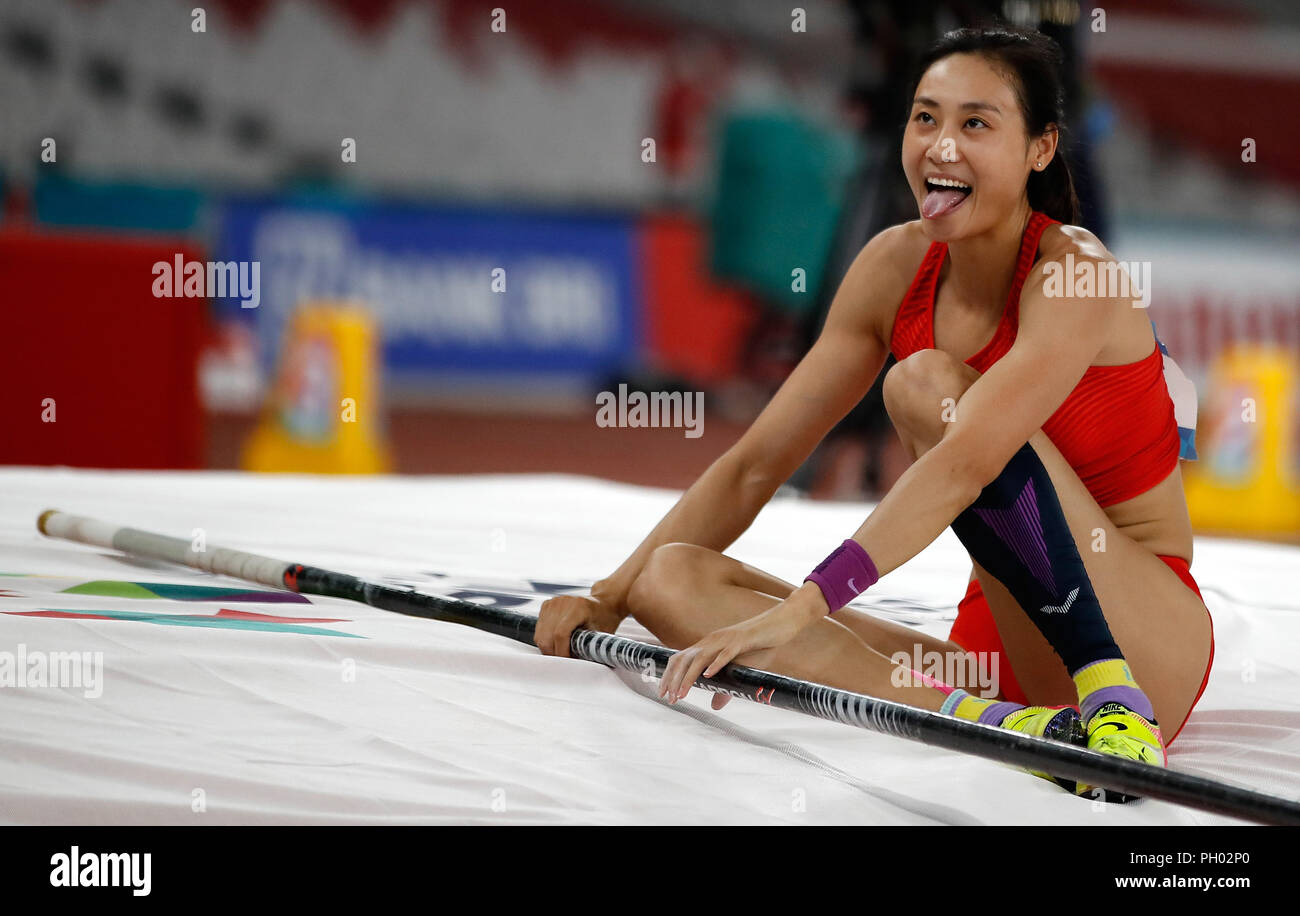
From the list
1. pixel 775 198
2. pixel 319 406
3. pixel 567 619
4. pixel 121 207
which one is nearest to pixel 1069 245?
pixel 567 619

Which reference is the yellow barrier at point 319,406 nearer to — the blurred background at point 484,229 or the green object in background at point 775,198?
the blurred background at point 484,229

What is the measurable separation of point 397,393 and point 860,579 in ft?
23.8

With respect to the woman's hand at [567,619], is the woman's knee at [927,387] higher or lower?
higher

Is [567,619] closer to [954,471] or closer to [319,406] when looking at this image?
[954,471]

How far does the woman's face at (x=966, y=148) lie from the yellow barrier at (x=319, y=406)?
14.0 ft

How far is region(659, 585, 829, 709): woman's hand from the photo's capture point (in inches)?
65.1

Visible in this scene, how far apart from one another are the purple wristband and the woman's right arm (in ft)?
1.17

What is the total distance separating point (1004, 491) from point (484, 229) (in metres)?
7.36

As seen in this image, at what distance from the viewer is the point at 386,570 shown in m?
2.52

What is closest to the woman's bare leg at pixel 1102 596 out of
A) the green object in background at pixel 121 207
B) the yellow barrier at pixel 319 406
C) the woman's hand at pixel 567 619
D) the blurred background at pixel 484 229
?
the woman's hand at pixel 567 619

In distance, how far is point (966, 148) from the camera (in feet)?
5.80

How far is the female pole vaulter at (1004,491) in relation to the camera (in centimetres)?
168

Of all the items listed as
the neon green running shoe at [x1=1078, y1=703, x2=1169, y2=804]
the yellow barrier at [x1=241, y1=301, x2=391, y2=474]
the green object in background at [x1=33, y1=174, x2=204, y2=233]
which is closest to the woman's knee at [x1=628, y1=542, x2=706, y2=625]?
the neon green running shoe at [x1=1078, y1=703, x2=1169, y2=804]
